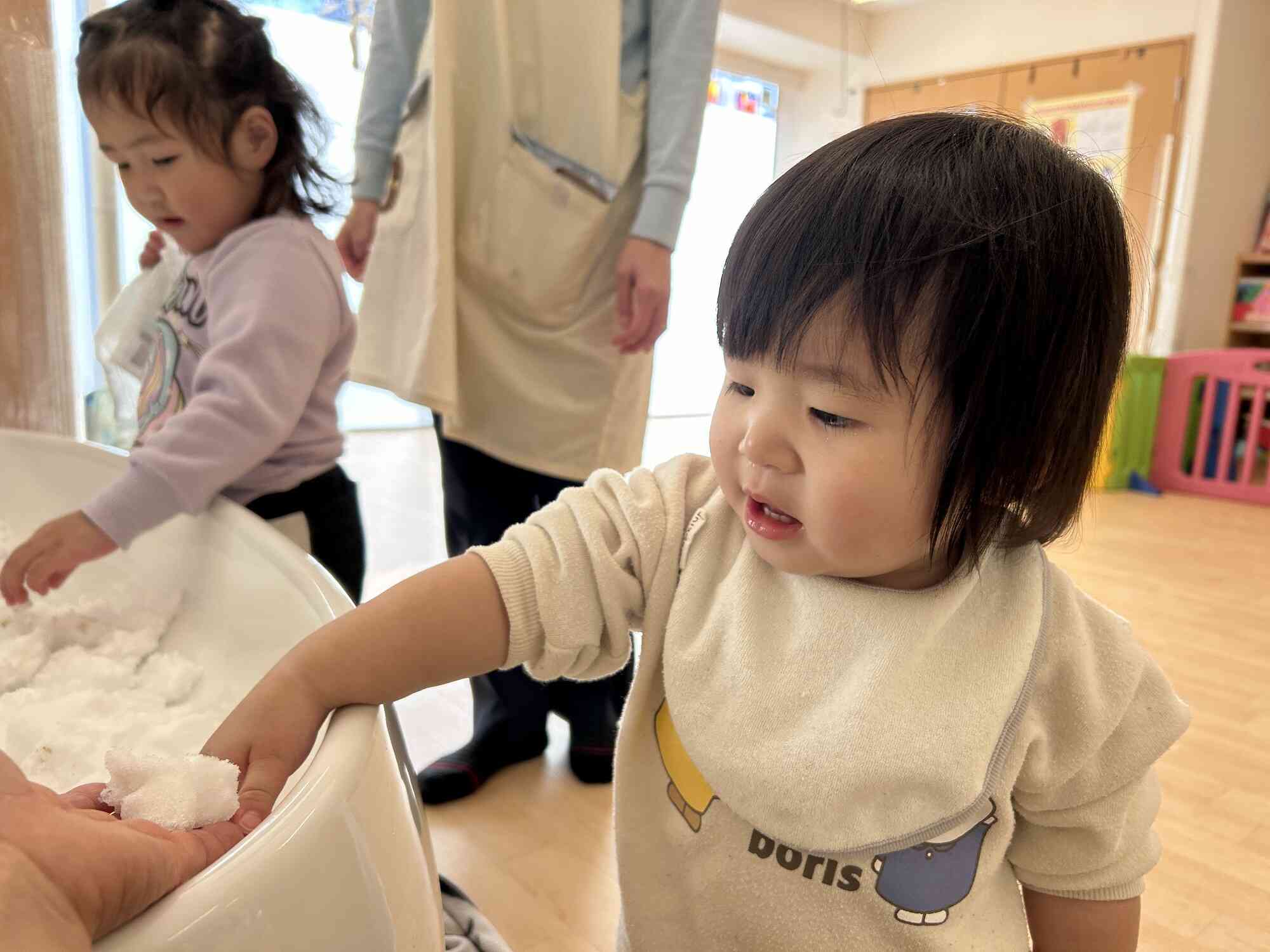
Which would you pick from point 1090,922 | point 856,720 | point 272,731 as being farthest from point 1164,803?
point 272,731

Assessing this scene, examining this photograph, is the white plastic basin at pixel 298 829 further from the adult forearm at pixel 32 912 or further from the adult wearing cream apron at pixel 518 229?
the adult wearing cream apron at pixel 518 229

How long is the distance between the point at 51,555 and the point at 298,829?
1.51ft

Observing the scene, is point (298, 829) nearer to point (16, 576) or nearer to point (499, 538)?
point (16, 576)

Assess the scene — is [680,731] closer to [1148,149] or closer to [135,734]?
[135,734]

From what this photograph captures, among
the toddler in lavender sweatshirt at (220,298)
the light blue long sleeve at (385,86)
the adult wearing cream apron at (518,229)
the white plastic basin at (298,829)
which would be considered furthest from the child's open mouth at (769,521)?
the light blue long sleeve at (385,86)

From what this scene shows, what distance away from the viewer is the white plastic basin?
10.8 inches

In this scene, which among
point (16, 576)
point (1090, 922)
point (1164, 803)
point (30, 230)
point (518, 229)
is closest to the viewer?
point (1090, 922)

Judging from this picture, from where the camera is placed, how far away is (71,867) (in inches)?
10.5

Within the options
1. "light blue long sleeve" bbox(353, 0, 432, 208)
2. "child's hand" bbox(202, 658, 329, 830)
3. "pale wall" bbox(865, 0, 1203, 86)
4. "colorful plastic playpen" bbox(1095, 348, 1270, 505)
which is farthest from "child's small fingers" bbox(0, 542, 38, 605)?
"pale wall" bbox(865, 0, 1203, 86)

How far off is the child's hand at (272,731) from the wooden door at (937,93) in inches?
160

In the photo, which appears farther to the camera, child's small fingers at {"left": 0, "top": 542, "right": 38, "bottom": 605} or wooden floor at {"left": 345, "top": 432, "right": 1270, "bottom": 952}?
wooden floor at {"left": 345, "top": 432, "right": 1270, "bottom": 952}

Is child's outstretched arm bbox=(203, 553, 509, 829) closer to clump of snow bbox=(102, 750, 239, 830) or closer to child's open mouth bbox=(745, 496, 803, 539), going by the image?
clump of snow bbox=(102, 750, 239, 830)

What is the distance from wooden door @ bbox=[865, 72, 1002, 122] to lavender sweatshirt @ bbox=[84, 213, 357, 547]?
3.65 metres

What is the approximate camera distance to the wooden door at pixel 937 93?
407 centimetres
